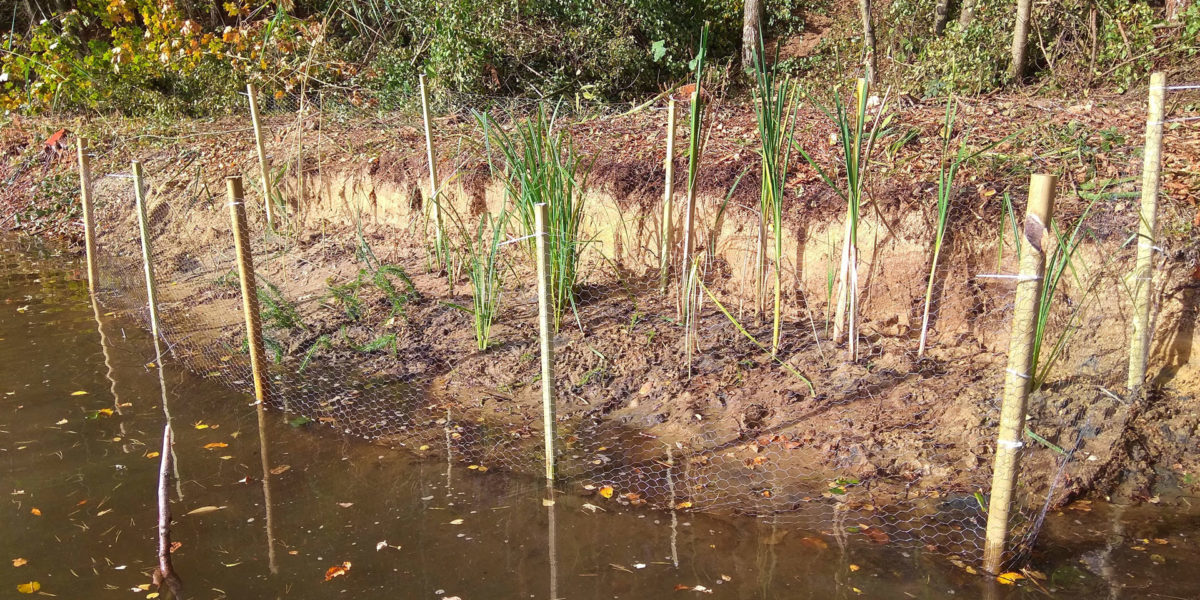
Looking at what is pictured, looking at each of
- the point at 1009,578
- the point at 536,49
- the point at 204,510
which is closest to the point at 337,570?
the point at 204,510

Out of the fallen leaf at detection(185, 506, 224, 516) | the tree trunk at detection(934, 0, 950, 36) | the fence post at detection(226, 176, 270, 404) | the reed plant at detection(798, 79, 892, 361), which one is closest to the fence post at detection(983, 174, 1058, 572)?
the reed plant at detection(798, 79, 892, 361)

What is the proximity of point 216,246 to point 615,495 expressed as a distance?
5308 millimetres

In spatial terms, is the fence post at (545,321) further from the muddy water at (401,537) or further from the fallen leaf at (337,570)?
the fallen leaf at (337,570)

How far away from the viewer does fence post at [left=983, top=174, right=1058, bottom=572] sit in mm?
2350

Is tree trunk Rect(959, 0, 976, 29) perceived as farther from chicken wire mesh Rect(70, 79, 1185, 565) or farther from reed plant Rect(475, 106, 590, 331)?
reed plant Rect(475, 106, 590, 331)

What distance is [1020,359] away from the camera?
249 centimetres

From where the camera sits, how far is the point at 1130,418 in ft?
11.1

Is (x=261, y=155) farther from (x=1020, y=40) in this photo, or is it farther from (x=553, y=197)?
(x=1020, y=40)

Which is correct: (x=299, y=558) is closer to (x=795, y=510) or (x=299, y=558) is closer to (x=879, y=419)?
(x=795, y=510)

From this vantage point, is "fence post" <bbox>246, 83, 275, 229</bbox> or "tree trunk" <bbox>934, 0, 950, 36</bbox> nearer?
"fence post" <bbox>246, 83, 275, 229</bbox>

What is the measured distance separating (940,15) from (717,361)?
5405 millimetres

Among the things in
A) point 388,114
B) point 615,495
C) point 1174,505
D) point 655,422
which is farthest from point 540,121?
point 388,114

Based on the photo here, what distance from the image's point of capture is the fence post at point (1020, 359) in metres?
2.35

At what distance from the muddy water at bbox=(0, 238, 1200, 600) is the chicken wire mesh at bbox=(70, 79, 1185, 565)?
0.16 meters
